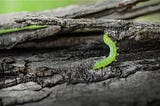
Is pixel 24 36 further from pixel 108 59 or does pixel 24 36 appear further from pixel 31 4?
pixel 31 4

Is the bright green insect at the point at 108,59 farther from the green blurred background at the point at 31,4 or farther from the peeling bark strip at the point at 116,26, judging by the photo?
the green blurred background at the point at 31,4

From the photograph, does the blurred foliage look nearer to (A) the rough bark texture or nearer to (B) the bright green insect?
(A) the rough bark texture

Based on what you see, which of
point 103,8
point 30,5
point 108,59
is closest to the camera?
point 108,59

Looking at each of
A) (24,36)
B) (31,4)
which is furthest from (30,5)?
(24,36)

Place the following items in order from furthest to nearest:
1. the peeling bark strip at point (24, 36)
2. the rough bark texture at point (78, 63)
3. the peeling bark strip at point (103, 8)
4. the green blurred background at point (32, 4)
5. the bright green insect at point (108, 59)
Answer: the green blurred background at point (32, 4) → the peeling bark strip at point (103, 8) → the peeling bark strip at point (24, 36) → the bright green insect at point (108, 59) → the rough bark texture at point (78, 63)

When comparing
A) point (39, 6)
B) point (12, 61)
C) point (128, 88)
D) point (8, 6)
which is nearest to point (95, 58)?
point (128, 88)

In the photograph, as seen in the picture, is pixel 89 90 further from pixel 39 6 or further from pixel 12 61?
pixel 39 6

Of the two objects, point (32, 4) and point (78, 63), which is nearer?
point (78, 63)

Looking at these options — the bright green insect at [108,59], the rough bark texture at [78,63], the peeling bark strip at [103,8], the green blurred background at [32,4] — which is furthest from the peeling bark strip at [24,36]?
the green blurred background at [32,4]
